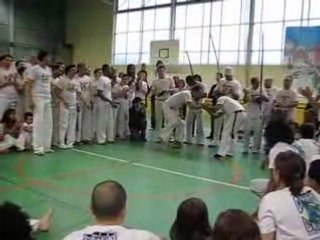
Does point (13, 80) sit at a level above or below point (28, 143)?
above

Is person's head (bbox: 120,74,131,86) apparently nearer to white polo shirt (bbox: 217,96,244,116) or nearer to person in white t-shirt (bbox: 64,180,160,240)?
white polo shirt (bbox: 217,96,244,116)

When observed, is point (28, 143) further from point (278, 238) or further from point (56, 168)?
point (278, 238)

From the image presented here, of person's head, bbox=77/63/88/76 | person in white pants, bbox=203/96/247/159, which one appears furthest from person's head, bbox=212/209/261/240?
person's head, bbox=77/63/88/76

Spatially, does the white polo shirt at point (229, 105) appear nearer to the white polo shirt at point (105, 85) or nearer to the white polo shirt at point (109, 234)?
the white polo shirt at point (105, 85)

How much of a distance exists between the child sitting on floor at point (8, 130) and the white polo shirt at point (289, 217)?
20.5ft

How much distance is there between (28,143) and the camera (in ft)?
26.5

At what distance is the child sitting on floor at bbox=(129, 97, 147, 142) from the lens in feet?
33.4

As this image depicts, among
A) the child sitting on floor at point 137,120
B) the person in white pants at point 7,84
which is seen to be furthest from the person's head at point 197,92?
the person in white pants at point 7,84

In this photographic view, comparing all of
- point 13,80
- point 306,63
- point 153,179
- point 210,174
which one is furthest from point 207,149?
point 306,63

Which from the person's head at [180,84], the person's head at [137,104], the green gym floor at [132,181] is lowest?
the green gym floor at [132,181]

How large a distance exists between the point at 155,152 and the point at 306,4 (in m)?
11.2

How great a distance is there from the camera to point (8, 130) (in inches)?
304

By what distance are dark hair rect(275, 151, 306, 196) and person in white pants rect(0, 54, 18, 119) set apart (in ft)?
20.6

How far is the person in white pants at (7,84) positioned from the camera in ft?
25.3
